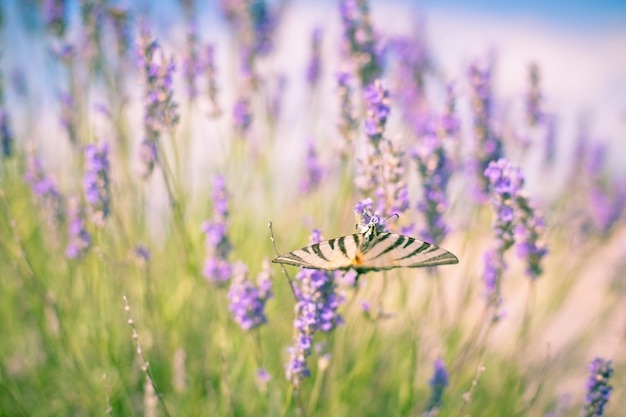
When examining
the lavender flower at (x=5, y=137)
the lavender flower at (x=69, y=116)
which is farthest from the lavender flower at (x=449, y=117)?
the lavender flower at (x=5, y=137)

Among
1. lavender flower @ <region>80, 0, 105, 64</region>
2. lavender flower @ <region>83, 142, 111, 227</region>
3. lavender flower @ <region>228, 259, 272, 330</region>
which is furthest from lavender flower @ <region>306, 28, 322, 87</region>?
lavender flower @ <region>228, 259, 272, 330</region>

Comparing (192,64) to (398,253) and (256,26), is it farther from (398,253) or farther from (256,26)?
(398,253)

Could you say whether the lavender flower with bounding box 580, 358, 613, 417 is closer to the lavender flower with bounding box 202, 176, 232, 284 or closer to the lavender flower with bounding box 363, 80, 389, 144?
the lavender flower with bounding box 363, 80, 389, 144

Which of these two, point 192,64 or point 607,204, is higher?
point 192,64

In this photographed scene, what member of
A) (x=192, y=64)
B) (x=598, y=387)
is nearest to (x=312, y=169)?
(x=192, y=64)

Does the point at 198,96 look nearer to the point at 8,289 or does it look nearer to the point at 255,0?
the point at 255,0
